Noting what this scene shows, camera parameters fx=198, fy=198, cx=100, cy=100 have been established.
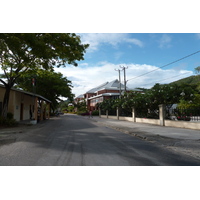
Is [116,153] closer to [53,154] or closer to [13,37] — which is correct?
[53,154]

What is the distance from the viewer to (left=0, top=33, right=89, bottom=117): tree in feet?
39.2

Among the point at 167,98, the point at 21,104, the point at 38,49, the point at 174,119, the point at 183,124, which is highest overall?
the point at 38,49

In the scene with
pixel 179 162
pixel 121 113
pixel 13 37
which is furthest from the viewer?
pixel 121 113

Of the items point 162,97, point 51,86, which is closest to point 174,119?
point 162,97

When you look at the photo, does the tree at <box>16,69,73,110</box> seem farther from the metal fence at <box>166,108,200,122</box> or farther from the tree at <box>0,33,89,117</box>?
the metal fence at <box>166,108,200,122</box>

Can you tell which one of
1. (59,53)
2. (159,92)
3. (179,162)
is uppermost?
(59,53)

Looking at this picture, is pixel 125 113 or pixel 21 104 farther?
pixel 125 113

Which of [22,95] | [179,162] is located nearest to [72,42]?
[179,162]

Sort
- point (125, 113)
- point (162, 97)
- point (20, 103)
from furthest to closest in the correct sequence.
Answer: point (125, 113), point (20, 103), point (162, 97)

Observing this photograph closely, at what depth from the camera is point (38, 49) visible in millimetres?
12852

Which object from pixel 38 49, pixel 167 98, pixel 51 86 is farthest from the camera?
pixel 51 86

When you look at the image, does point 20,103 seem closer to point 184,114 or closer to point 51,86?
point 51,86

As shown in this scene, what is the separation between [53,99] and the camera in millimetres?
43656

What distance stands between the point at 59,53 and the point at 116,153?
1023 centimetres
